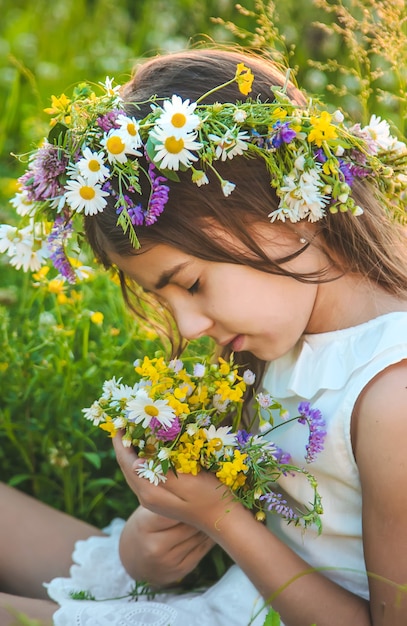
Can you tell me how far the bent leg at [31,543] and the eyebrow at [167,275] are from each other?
0.69 meters

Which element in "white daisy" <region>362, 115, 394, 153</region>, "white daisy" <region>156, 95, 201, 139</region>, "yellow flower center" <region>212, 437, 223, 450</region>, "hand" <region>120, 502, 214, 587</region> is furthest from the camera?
"hand" <region>120, 502, 214, 587</region>

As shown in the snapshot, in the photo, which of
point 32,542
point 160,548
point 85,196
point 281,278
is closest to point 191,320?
point 281,278

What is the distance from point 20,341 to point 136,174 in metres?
0.82

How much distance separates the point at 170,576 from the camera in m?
1.66

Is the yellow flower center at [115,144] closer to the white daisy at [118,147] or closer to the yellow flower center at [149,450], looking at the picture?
the white daisy at [118,147]

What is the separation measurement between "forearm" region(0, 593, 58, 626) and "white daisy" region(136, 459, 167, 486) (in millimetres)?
315

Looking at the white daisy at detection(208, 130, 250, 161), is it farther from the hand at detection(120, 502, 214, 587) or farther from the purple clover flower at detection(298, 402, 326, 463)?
the hand at detection(120, 502, 214, 587)

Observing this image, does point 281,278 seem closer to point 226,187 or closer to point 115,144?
point 226,187

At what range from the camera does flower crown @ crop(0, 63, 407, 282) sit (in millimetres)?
1288

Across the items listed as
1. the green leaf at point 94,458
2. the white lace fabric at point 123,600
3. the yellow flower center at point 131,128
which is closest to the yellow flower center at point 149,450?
the white lace fabric at point 123,600

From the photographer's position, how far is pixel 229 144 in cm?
129

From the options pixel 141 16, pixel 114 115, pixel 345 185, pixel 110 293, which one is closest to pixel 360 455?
pixel 345 185

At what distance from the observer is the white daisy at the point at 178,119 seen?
1259 mm

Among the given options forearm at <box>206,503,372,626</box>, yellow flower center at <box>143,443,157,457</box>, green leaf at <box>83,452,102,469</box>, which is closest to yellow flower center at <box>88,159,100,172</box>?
yellow flower center at <box>143,443,157,457</box>
